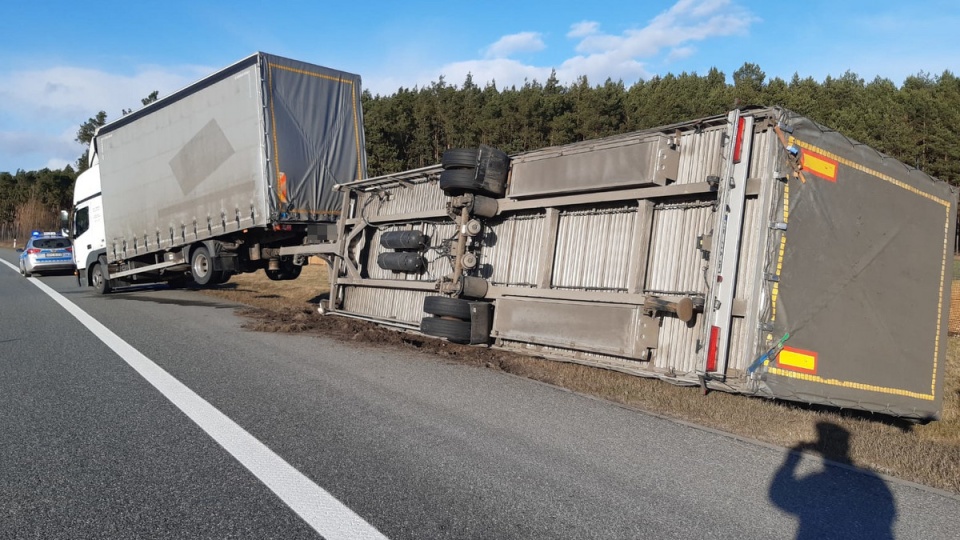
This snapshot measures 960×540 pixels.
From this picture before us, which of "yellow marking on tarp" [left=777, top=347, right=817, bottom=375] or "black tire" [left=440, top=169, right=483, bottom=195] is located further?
"black tire" [left=440, top=169, right=483, bottom=195]

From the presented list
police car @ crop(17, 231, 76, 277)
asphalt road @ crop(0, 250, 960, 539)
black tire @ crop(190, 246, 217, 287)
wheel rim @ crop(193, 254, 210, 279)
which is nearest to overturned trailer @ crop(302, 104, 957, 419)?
asphalt road @ crop(0, 250, 960, 539)

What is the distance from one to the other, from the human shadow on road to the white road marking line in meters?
2.30

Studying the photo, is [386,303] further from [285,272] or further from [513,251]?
[285,272]

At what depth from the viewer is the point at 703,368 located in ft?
18.9

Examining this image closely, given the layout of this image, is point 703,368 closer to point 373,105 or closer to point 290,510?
point 290,510

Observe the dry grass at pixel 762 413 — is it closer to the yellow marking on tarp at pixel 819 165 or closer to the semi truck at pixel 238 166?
the yellow marking on tarp at pixel 819 165

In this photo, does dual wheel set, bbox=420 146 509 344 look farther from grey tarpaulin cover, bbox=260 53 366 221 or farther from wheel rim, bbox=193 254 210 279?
wheel rim, bbox=193 254 210 279

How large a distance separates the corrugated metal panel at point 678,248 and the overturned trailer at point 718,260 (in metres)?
0.02

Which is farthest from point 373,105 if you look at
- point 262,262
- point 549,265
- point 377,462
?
point 377,462

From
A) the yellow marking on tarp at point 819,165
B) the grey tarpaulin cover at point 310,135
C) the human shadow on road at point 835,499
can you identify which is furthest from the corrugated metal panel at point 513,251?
the grey tarpaulin cover at point 310,135

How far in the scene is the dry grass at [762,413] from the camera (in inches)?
196

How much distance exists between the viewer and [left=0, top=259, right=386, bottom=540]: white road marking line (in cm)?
332

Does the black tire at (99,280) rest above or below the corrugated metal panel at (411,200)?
below

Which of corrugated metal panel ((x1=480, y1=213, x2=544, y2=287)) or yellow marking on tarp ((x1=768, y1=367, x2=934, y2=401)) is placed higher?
corrugated metal panel ((x1=480, y1=213, x2=544, y2=287))
